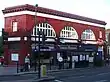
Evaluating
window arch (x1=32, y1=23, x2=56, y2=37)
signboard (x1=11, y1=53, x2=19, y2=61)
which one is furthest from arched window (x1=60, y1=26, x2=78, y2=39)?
signboard (x1=11, y1=53, x2=19, y2=61)

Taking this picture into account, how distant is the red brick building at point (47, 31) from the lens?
1982 inches

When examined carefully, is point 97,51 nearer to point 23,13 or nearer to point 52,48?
point 52,48

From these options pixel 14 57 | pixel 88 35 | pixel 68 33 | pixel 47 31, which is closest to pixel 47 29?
pixel 47 31

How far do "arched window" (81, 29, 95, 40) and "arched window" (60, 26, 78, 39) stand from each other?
302 centimetres

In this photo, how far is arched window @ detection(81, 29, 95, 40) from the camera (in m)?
64.7

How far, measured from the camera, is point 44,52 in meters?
53.3

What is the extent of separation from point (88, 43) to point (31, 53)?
61.0 feet

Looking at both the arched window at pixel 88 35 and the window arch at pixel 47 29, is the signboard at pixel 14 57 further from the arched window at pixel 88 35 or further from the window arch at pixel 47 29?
the arched window at pixel 88 35

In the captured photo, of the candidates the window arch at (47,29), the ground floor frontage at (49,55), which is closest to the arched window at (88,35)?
the ground floor frontage at (49,55)

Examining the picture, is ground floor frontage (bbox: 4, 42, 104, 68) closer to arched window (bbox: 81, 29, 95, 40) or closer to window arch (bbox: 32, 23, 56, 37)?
window arch (bbox: 32, 23, 56, 37)

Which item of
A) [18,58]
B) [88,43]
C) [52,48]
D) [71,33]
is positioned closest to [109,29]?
[88,43]

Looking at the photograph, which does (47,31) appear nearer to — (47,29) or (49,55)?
(47,29)

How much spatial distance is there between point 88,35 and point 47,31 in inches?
566

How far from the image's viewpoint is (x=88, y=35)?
66.1 meters
